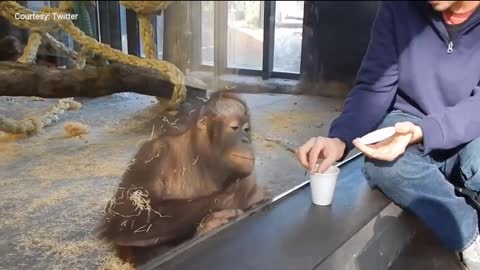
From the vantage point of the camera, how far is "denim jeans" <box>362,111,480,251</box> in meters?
1.05

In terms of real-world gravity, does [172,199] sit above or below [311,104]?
below

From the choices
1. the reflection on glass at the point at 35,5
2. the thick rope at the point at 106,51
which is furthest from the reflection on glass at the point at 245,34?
the reflection on glass at the point at 35,5

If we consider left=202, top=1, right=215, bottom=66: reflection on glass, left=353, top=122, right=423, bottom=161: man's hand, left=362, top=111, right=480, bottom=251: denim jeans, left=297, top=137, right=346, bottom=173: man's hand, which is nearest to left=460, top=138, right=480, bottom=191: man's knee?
left=362, top=111, right=480, bottom=251: denim jeans

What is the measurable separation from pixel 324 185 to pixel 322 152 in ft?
0.35

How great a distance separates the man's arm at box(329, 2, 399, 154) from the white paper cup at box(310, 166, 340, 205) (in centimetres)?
7

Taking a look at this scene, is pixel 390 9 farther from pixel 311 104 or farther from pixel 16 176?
pixel 16 176

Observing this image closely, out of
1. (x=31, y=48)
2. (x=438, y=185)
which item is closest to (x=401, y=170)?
(x=438, y=185)

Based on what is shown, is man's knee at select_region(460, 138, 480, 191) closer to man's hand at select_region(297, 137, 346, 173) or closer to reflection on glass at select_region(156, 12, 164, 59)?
man's hand at select_region(297, 137, 346, 173)

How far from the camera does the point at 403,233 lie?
1196 mm

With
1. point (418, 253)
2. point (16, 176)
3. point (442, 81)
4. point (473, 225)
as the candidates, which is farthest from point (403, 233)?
point (16, 176)

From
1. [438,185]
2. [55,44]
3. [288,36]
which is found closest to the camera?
[55,44]

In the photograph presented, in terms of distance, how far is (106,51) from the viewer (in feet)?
2.80

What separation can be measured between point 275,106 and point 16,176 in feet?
2.00

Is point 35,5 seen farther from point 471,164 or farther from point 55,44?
point 471,164
